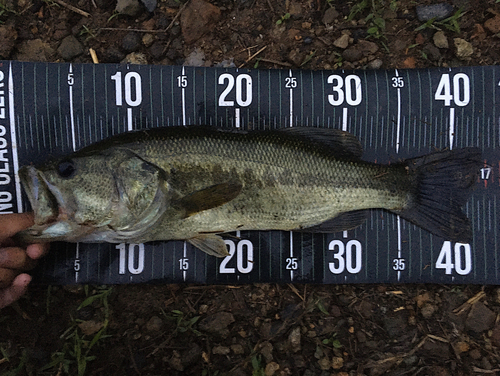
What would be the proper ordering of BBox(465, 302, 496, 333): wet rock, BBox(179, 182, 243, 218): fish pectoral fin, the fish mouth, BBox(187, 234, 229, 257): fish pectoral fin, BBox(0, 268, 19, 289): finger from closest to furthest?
the fish mouth < BBox(179, 182, 243, 218): fish pectoral fin < BBox(0, 268, 19, 289): finger < BBox(187, 234, 229, 257): fish pectoral fin < BBox(465, 302, 496, 333): wet rock

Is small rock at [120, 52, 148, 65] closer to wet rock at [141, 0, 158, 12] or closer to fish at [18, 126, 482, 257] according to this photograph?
wet rock at [141, 0, 158, 12]

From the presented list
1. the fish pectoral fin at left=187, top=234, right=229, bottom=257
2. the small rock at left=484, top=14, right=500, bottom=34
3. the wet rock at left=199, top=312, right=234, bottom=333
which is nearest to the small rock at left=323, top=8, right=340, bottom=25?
the small rock at left=484, top=14, right=500, bottom=34

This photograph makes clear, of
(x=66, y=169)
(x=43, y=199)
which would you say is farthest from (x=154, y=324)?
(x=66, y=169)

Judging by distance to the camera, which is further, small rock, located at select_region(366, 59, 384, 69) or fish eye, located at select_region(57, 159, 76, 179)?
small rock, located at select_region(366, 59, 384, 69)

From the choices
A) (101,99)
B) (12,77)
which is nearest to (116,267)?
(101,99)

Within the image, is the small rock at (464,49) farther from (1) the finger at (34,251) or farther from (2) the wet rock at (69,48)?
(1) the finger at (34,251)

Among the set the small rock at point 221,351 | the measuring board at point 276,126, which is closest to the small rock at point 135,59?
the measuring board at point 276,126
